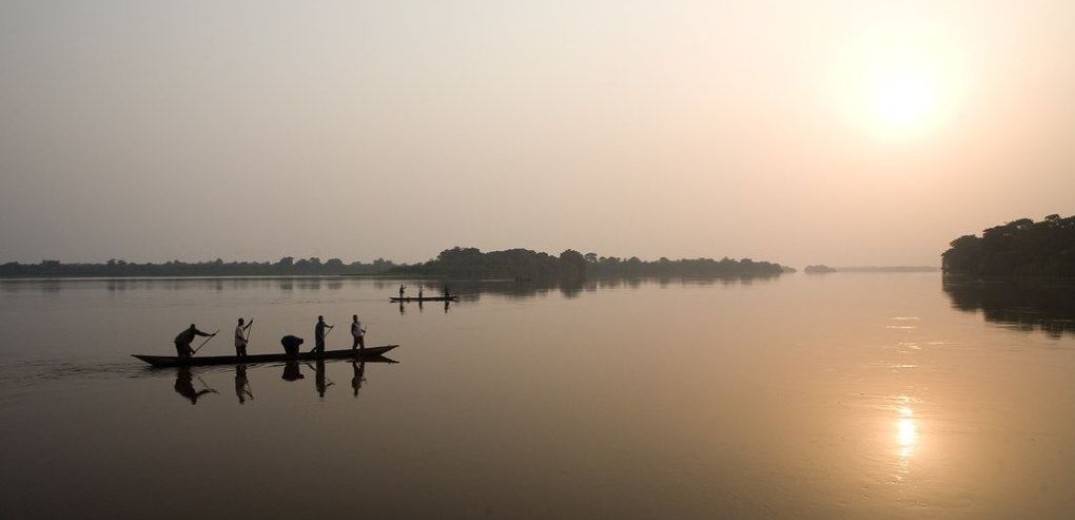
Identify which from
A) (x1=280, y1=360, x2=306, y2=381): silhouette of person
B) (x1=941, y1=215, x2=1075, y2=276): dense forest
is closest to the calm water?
(x1=280, y1=360, x2=306, y2=381): silhouette of person

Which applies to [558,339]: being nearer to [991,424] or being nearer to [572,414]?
[572,414]

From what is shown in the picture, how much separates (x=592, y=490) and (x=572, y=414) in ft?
21.3

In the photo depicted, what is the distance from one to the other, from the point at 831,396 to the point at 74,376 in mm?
25102

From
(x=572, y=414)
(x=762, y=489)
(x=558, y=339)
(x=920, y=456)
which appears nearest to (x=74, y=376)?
(x=572, y=414)

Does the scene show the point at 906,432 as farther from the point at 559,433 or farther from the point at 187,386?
the point at 187,386

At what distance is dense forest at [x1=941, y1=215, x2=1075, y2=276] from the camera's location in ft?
392

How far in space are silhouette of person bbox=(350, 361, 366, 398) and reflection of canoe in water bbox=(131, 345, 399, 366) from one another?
0.73m

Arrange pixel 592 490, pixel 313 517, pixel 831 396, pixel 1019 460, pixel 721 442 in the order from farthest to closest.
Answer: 1. pixel 831 396
2. pixel 721 442
3. pixel 1019 460
4. pixel 592 490
5. pixel 313 517

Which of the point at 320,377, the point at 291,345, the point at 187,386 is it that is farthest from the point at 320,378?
the point at 187,386

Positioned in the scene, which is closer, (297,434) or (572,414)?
(297,434)

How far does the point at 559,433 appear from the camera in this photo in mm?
17297

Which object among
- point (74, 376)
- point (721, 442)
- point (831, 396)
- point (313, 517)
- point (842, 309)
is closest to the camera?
point (313, 517)

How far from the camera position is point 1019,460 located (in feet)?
48.8

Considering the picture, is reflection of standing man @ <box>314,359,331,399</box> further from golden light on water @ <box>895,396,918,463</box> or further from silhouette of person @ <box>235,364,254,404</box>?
golden light on water @ <box>895,396,918,463</box>
